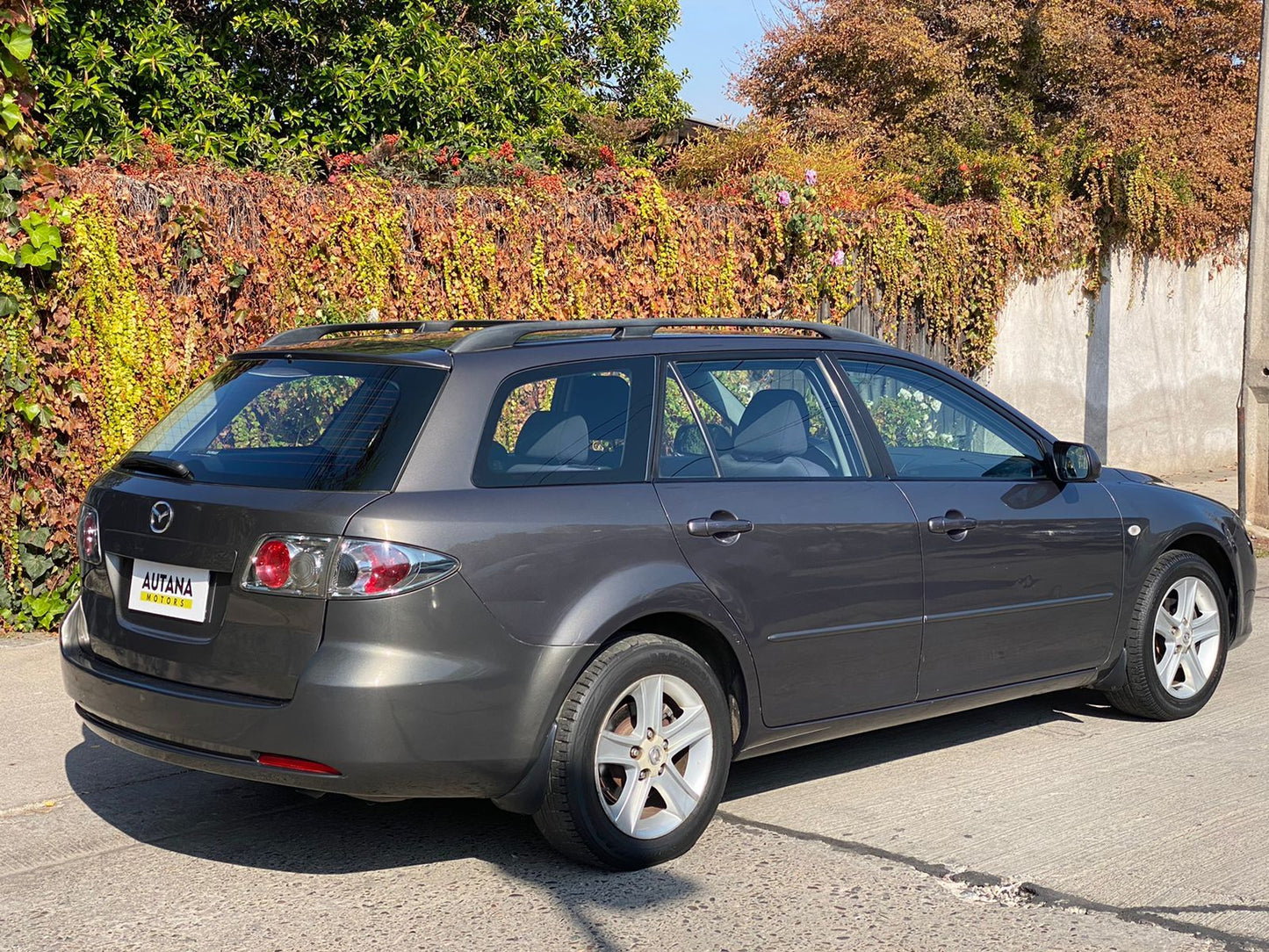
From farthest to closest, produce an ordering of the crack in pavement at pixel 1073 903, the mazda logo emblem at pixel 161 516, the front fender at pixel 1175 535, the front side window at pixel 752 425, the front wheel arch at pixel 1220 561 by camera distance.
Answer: the front wheel arch at pixel 1220 561, the front fender at pixel 1175 535, the front side window at pixel 752 425, the mazda logo emblem at pixel 161 516, the crack in pavement at pixel 1073 903

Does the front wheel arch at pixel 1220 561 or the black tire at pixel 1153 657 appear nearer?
→ the black tire at pixel 1153 657

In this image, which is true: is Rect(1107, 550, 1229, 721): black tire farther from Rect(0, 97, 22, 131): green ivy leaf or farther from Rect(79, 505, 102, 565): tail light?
Rect(0, 97, 22, 131): green ivy leaf

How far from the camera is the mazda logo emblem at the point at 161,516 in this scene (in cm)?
433

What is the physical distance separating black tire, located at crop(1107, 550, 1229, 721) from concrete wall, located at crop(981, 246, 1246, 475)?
7.91 metres

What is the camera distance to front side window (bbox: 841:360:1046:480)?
544 cm

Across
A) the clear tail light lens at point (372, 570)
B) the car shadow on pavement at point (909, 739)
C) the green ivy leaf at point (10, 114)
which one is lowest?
the car shadow on pavement at point (909, 739)

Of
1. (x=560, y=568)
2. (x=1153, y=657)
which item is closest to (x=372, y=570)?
(x=560, y=568)

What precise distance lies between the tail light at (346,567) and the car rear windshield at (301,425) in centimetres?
19

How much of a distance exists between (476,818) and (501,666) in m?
1.12

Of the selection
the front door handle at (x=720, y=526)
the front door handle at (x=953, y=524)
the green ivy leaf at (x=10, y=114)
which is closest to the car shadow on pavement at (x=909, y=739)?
A: the front door handle at (x=953, y=524)

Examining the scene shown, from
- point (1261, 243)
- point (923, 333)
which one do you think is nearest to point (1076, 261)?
point (923, 333)

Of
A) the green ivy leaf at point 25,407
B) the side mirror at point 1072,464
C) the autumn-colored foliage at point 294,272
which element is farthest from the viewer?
the autumn-colored foliage at point 294,272

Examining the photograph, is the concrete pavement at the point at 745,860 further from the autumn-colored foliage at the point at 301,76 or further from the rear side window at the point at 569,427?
the autumn-colored foliage at the point at 301,76

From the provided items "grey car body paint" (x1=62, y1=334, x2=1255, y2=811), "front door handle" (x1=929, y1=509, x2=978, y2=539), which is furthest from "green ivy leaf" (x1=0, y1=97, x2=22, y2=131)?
"front door handle" (x1=929, y1=509, x2=978, y2=539)
